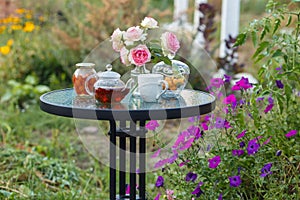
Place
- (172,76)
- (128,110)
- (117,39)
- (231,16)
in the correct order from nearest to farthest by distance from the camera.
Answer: (128,110) < (117,39) < (172,76) < (231,16)

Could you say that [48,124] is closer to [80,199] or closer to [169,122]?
[169,122]

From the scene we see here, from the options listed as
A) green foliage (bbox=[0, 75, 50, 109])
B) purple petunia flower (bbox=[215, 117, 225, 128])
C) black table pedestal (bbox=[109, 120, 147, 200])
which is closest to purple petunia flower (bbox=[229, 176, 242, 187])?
purple petunia flower (bbox=[215, 117, 225, 128])

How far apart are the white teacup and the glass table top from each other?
0.03 meters

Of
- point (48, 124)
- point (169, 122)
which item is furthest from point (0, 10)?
point (169, 122)

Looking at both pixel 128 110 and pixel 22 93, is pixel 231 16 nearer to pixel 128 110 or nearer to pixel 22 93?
pixel 22 93

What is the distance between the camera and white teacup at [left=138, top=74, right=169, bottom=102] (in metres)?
2.66

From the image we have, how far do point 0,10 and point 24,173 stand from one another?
3806mm

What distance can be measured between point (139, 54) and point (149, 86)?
0.16 m

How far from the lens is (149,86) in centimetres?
266

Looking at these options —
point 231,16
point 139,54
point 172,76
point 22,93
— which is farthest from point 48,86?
point 139,54

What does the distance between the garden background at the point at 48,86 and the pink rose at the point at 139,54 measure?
85 cm

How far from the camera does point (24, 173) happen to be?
3.92m

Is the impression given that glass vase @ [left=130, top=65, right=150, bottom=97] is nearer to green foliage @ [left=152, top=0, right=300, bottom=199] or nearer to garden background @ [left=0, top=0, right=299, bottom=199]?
green foliage @ [left=152, top=0, right=300, bottom=199]

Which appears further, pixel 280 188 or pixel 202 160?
pixel 202 160
